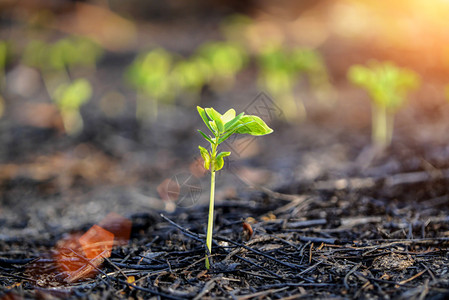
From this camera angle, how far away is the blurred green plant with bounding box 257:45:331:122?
4.84 metres

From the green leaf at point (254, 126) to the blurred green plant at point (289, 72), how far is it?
134 inches

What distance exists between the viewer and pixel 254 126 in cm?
161

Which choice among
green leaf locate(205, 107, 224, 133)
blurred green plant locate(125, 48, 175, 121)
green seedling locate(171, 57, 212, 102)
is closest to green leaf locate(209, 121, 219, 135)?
green leaf locate(205, 107, 224, 133)

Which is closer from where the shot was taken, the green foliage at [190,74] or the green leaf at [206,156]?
the green leaf at [206,156]

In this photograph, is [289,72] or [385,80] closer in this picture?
[385,80]

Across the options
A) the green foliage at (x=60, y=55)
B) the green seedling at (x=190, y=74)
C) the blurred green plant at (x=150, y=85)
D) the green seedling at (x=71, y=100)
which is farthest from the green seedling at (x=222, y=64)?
the green foliage at (x=60, y=55)

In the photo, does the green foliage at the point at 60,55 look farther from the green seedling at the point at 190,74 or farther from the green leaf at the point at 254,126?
the green leaf at the point at 254,126

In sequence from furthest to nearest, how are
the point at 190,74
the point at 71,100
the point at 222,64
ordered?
the point at 222,64 < the point at 190,74 < the point at 71,100

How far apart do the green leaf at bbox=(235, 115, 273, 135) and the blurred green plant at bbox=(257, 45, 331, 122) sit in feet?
11.1

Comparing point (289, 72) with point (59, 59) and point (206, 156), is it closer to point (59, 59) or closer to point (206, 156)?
point (206, 156)

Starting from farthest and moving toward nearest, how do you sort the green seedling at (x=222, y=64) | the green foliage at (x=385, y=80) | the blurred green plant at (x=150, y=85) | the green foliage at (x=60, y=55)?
the green foliage at (x=60, y=55) < the green seedling at (x=222, y=64) < the blurred green plant at (x=150, y=85) < the green foliage at (x=385, y=80)

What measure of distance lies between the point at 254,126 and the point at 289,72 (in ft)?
11.4

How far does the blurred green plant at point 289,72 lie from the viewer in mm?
4840

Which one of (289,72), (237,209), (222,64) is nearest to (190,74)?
(222,64)
